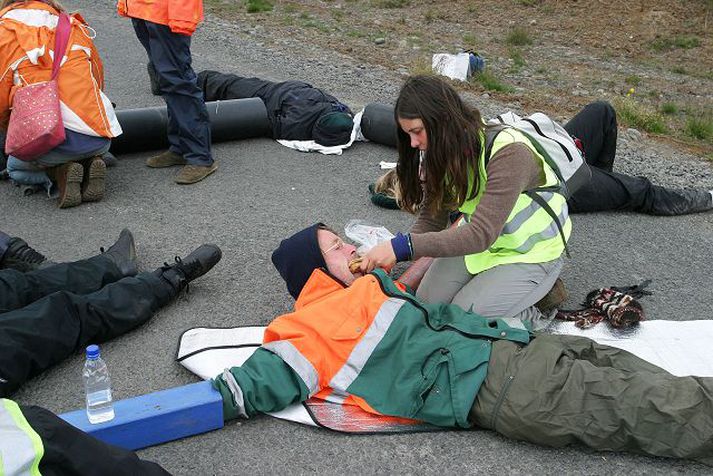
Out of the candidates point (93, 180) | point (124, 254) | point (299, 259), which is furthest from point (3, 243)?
point (299, 259)

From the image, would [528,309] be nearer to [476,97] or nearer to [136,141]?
[136,141]

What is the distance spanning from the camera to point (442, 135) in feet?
10.1

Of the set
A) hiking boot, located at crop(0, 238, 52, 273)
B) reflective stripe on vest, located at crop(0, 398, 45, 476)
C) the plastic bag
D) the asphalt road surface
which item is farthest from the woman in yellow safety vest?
hiking boot, located at crop(0, 238, 52, 273)

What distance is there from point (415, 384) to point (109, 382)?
129cm

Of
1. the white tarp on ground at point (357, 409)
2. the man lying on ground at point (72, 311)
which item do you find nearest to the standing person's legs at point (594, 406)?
the white tarp on ground at point (357, 409)

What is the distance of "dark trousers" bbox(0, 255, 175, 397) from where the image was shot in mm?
2963

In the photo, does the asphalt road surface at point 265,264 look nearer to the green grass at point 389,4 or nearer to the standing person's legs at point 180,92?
the standing person's legs at point 180,92

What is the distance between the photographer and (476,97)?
8016 mm

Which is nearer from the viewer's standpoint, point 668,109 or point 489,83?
point 489,83

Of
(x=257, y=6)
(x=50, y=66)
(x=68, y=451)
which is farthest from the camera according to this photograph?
(x=257, y=6)

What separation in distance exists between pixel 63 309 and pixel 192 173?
2291 mm

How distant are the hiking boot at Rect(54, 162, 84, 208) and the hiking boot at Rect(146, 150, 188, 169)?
77cm

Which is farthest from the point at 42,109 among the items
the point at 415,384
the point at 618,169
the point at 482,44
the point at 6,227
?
the point at 482,44

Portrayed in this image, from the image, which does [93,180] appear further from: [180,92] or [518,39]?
[518,39]
